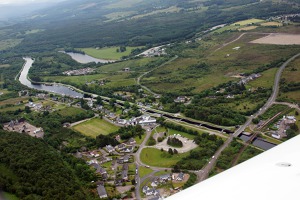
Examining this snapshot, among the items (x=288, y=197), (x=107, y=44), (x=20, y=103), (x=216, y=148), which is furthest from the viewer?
(x=107, y=44)

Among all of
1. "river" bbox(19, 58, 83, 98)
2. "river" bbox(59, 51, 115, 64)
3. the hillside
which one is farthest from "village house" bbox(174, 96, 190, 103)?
the hillside

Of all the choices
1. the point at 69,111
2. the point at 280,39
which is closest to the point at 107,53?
the point at 69,111

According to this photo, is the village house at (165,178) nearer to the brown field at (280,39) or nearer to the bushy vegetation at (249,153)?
the bushy vegetation at (249,153)

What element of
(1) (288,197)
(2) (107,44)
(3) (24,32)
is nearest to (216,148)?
(1) (288,197)

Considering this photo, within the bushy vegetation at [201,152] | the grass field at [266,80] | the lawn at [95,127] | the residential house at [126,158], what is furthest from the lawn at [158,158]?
the grass field at [266,80]

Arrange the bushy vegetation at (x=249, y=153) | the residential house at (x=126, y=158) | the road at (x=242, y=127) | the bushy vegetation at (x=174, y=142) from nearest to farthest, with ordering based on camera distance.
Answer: the road at (x=242, y=127) < the bushy vegetation at (x=249, y=153) < the residential house at (x=126, y=158) < the bushy vegetation at (x=174, y=142)

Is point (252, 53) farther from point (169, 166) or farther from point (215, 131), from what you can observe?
point (169, 166)

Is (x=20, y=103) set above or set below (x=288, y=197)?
below
